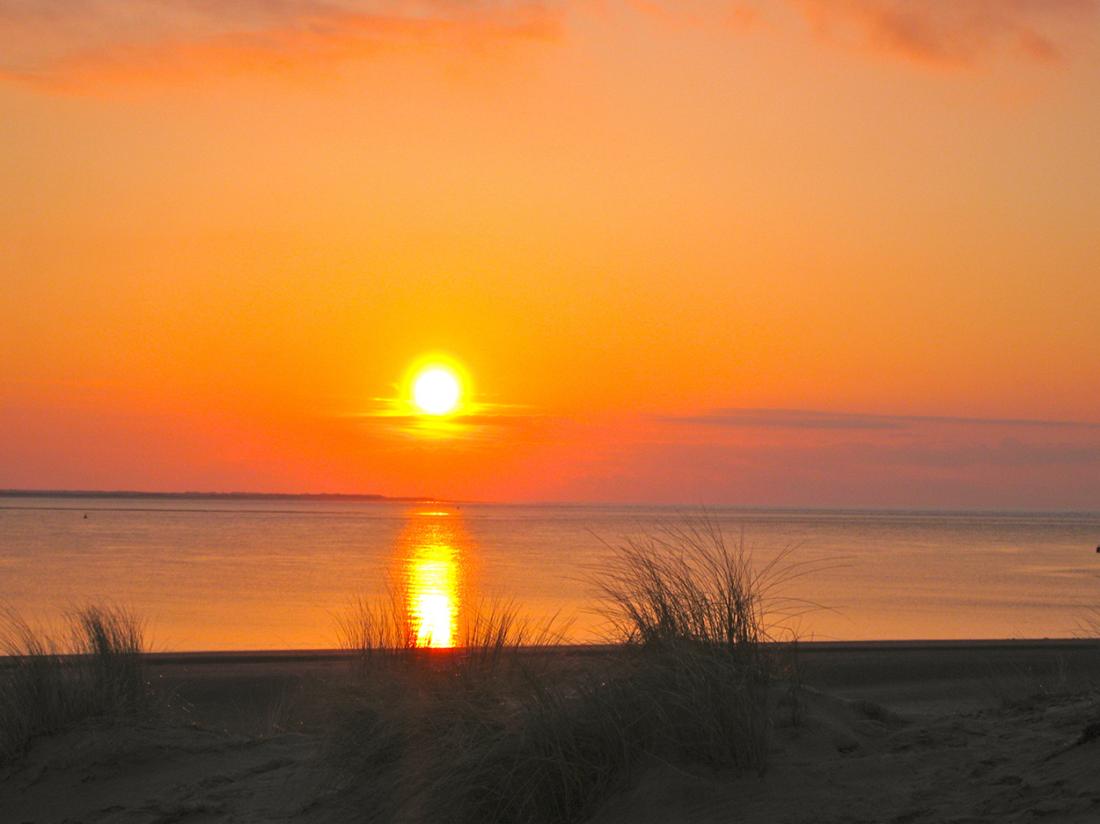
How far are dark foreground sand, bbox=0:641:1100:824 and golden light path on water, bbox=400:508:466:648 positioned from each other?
1.36m

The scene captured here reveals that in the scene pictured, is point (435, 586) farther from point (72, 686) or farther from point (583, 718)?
point (583, 718)

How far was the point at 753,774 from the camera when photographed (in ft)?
19.6

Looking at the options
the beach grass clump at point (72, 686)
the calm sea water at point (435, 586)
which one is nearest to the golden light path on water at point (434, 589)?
the calm sea water at point (435, 586)

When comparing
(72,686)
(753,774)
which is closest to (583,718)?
(753,774)

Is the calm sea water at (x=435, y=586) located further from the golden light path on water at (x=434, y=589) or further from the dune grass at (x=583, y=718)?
the dune grass at (x=583, y=718)

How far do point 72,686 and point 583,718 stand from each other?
4.76 metres

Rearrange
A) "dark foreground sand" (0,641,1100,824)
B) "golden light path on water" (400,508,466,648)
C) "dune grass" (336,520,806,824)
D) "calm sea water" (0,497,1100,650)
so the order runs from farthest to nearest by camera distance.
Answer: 1. "calm sea water" (0,497,1100,650)
2. "golden light path on water" (400,508,466,648)
3. "dune grass" (336,520,806,824)
4. "dark foreground sand" (0,641,1100,824)

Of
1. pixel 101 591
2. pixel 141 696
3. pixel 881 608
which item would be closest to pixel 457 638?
pixel 141 696

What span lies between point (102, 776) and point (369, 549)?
51.3m

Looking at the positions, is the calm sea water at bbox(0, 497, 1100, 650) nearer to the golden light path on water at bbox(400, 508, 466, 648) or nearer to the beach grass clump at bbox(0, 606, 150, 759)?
the golden light path on water at bbox(400, 508, 466, 648)

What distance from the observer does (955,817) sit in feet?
17.0

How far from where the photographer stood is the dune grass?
20.2 ft

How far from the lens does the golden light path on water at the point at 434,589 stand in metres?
10.9

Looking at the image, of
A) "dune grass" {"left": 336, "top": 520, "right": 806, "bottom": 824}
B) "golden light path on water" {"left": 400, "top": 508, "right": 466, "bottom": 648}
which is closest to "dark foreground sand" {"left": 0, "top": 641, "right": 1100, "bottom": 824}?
"dune grass" {"left": 336, "top": 520, "right": 806, "bottom": 824}
